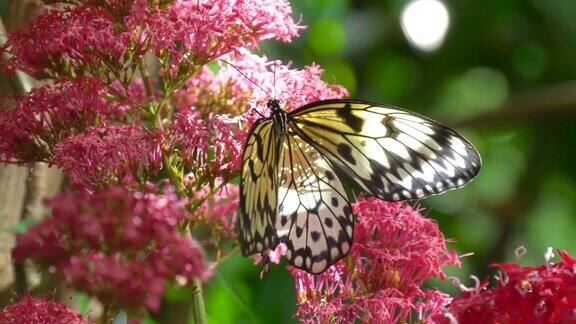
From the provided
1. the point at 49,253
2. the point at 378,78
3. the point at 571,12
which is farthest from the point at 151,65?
the point at 571,12

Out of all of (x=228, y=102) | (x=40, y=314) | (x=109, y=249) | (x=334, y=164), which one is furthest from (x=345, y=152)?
(x=109, y=249)

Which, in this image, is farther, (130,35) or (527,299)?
(130,35)

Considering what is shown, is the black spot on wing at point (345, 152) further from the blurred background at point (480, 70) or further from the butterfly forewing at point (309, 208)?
the blurred background at point (480, 70)

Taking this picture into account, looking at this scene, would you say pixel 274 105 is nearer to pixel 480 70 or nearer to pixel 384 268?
pixel 384 268

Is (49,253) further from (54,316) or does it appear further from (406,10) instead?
(406,10)

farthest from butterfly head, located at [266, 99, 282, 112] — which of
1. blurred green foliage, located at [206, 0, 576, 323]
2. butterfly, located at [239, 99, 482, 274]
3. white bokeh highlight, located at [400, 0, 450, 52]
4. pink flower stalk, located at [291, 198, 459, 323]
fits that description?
white bokeh highlight, located at [400, 0, 450, 52]
